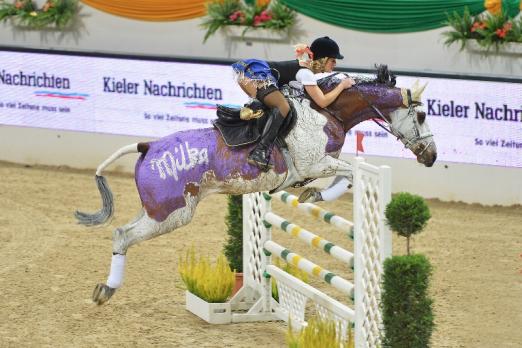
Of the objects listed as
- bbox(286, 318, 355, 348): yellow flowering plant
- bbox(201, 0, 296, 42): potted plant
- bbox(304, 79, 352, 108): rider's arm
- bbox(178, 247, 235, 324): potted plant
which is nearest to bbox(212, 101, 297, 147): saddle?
bbox(304, 79, 352, 108): rider's arm

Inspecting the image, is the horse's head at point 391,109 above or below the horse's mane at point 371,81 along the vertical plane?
below

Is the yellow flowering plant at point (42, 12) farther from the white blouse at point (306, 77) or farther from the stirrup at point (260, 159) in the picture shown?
the stirrup at point (260, 159)

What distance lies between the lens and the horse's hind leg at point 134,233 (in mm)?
9109

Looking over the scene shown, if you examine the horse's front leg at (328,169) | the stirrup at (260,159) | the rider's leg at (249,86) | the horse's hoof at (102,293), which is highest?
the rider's leg at (249,86)

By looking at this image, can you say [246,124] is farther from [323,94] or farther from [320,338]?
[320,338]

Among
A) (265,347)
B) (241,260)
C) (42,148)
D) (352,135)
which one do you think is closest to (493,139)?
(352,135)

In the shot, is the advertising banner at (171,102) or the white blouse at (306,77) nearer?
the white blouse at (306,77)

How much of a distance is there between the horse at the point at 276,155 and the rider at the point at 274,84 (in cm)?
9

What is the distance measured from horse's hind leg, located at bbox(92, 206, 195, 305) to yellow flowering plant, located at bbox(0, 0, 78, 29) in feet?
31.4

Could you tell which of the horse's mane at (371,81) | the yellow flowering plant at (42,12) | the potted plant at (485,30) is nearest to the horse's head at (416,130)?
the horse's mane at (371,81)

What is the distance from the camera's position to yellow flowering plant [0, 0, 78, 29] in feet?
59.6

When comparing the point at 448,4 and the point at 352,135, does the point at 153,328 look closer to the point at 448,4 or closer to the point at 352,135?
the point at 352,135

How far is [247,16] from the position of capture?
16.9 meters

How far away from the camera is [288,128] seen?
8.98 m
